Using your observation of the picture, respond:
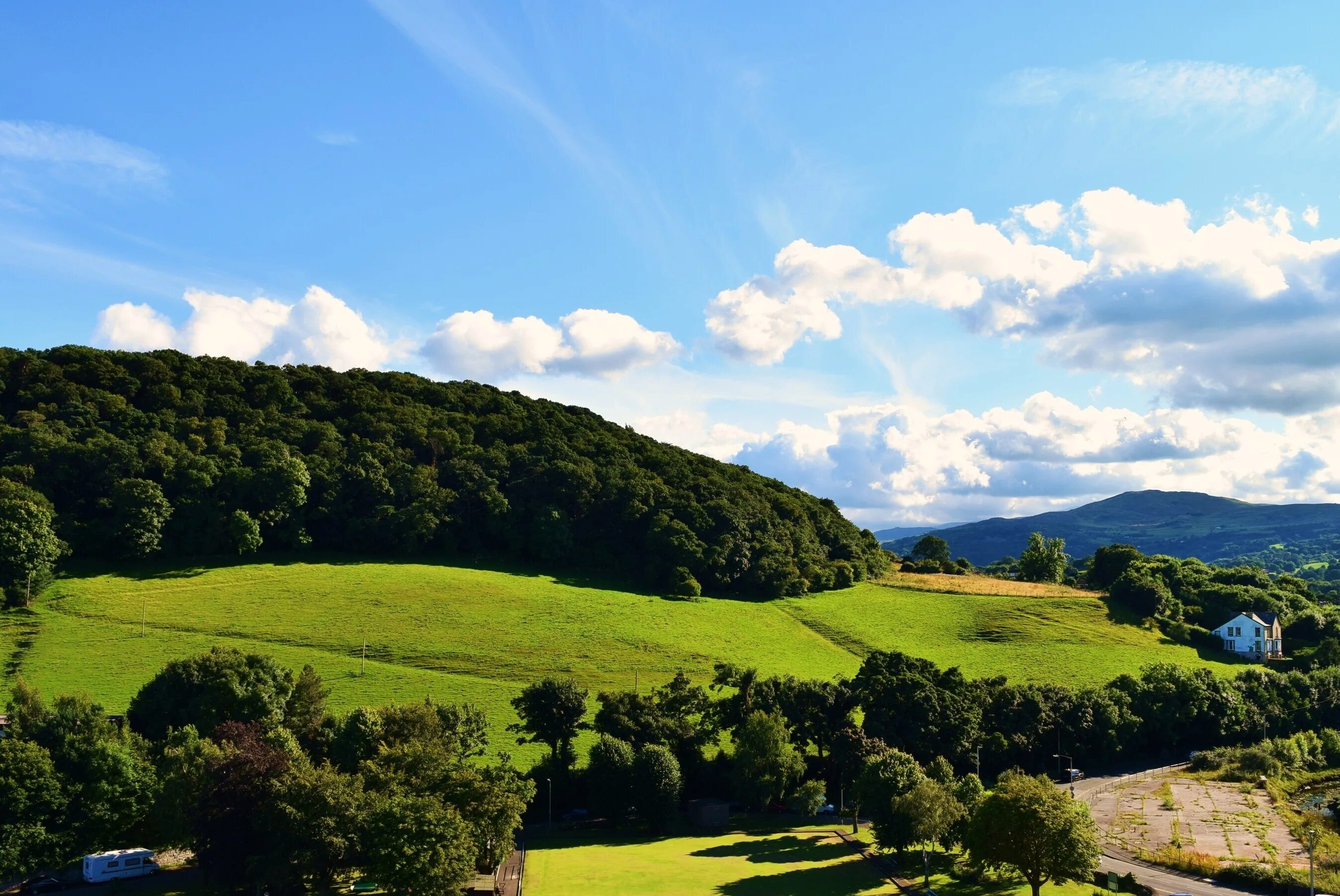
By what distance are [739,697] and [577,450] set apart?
6557cm

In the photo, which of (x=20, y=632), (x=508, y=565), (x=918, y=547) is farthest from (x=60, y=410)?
(x=918, y=547)

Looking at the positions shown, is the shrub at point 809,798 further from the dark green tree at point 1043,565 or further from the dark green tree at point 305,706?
the dark green tree at point 1043,565

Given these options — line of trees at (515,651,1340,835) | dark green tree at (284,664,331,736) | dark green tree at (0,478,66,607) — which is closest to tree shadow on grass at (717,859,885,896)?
line of trees at (515,651,1340,835)

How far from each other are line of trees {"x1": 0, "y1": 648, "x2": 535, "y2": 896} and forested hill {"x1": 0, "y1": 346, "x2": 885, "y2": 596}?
43.1 m

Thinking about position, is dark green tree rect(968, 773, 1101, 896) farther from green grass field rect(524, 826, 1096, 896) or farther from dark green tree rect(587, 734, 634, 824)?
dark green tree rect(587, 734, 634, 824)

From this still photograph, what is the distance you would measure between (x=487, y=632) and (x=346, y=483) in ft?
110

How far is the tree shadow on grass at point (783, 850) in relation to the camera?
52.2 m

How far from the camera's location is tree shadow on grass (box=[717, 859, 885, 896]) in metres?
45.4

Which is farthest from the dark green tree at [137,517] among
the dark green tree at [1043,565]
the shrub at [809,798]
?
the dark green tree at [1043,565]

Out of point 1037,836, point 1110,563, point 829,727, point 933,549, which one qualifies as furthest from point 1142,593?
point 1037,836

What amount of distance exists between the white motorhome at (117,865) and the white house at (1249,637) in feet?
362

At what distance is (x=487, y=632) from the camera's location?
83.9 m

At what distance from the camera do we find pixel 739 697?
6712cm

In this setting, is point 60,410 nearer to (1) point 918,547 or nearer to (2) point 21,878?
(2) point 21,878
